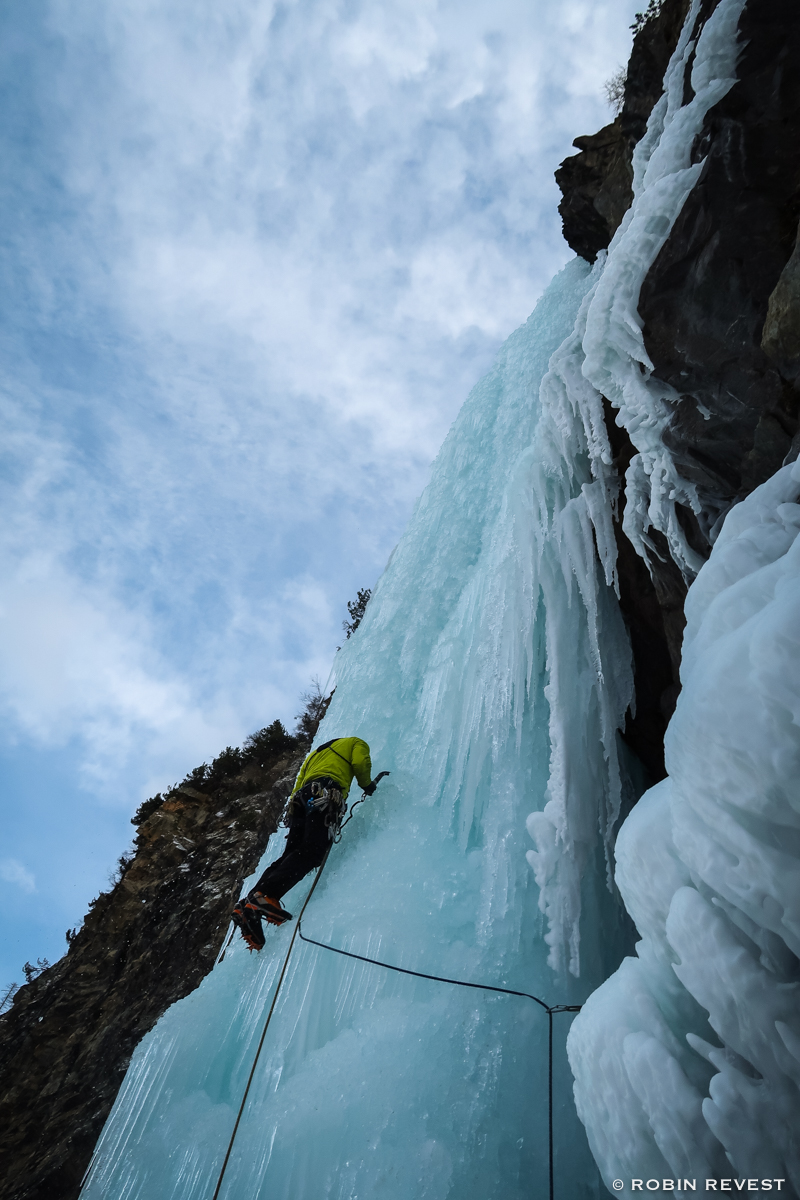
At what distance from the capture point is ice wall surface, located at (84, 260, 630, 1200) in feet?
6.80

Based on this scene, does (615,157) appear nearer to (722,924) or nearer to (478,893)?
(722,924)

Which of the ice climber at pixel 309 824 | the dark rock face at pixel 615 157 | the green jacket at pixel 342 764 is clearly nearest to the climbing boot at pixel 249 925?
the ice climber at pixel 309 824

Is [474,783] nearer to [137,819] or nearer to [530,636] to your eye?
[530,636]

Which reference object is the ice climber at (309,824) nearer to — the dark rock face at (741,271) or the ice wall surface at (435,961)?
the ice wall surface at (435,961)

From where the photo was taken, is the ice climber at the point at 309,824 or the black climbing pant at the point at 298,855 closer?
the ice climber at the point at 309,824

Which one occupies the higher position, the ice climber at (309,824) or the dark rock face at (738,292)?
the dark rock face at (738,292)

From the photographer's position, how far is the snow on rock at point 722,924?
120 centimetres

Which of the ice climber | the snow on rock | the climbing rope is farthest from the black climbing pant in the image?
the snow on rock

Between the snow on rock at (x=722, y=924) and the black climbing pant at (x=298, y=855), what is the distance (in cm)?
180

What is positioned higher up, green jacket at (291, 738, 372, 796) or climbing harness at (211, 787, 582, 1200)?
green jacket at (291, 738, 372, 796)

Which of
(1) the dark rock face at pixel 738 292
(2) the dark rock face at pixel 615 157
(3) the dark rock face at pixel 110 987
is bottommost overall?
(3) the dark rock face at pixel 110 987

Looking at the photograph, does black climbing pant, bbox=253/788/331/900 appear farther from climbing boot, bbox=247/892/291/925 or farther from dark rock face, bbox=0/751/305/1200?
dark rock face, bbox=0/751/305/1200

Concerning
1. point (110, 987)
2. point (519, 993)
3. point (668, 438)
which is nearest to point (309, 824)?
point (519, 993)

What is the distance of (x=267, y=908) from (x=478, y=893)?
46.1 inches
